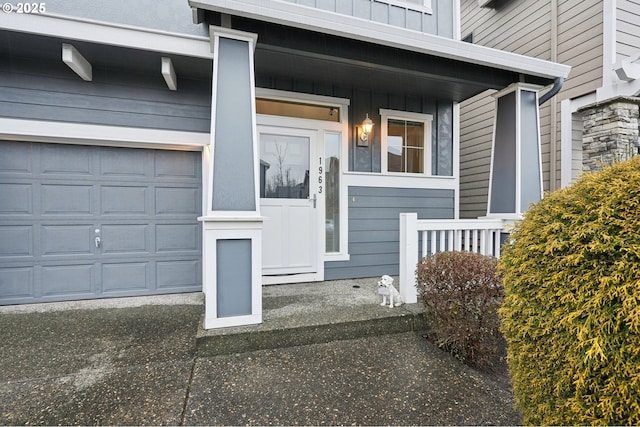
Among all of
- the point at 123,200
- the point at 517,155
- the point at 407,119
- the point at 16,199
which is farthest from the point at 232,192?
the point at 517,155

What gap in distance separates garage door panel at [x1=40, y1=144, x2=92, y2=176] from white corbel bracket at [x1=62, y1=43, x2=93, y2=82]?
0.77 m

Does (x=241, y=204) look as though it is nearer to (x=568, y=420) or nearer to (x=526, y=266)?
(x=526, y=266)

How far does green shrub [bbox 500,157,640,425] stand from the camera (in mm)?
1018

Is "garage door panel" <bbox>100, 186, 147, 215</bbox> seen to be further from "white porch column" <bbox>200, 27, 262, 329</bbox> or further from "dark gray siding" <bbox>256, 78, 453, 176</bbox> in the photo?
"dark gray siding" <bbox>256, 78, 453, 176</bbox>

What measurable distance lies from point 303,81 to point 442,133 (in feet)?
7.29

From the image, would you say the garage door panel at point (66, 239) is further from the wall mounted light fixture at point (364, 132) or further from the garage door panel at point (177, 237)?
the wall mounted light fixture at point (364, 132)

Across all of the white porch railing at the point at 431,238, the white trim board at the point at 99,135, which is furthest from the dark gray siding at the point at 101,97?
the white porch railing at the point at 431,238

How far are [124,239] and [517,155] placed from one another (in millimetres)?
4583

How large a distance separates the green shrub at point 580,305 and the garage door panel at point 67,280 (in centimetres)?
396

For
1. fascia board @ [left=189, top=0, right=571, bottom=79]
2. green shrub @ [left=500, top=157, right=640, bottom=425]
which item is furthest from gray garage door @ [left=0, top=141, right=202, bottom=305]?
green shrub @ [left=500, top=157, right=640, bottom=425]

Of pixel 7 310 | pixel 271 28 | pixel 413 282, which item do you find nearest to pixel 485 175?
pixel 413 282

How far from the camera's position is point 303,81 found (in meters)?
3.89

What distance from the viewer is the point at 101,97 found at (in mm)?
3285

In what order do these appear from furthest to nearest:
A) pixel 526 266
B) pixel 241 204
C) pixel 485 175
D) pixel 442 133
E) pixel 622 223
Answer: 1. pixel 485 175
2. pixel 442 133
3. pixel 241 204
4. pixel 526 266
5. pixel 622 223
